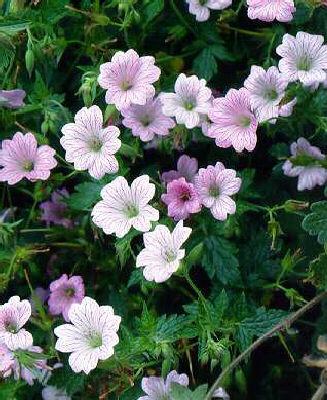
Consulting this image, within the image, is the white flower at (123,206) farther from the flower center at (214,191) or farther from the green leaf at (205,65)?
the green leaf at (205,65)

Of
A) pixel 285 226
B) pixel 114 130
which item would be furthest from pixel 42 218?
pixel 285 226

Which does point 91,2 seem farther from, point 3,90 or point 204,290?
point 204,290

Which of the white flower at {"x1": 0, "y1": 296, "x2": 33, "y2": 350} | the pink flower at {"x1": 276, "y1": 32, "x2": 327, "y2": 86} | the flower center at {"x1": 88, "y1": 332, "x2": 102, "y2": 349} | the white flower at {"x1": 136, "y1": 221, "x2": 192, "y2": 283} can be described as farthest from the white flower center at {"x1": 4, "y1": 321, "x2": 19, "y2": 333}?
the pink flower at {"x1": 276, "y1": 32, "x2": 327, "y2": 86}

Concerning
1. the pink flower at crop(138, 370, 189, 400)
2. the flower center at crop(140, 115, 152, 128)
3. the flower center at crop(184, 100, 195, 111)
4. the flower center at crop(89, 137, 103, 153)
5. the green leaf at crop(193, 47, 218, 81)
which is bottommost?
the pink flower at crop(138, 370, 189, 400)

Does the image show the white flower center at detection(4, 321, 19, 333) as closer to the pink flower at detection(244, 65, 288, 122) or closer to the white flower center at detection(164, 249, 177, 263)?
the white flower center at detection(164, 249, 177, 263)

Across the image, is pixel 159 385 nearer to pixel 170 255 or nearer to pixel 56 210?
pixel 170 255
